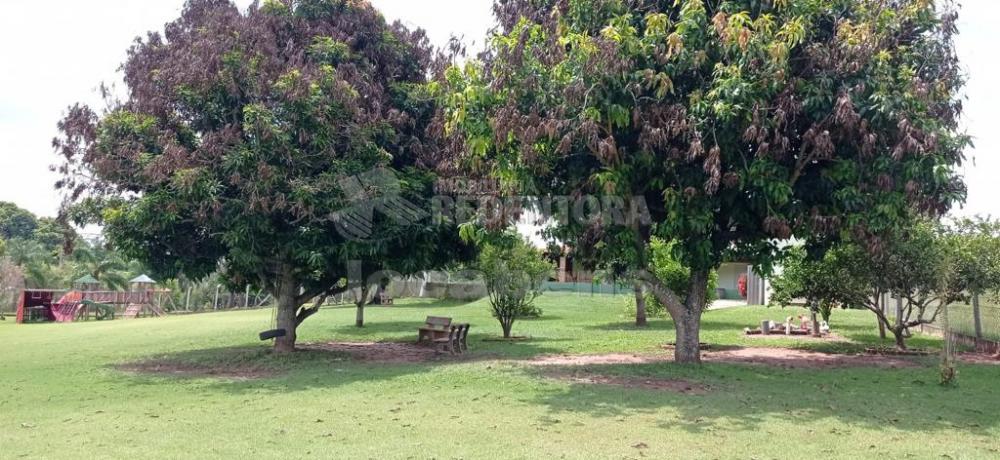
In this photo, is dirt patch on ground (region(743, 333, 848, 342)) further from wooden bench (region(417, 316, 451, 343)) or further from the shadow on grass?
wooden bench (region(417, 316, 451, 343))

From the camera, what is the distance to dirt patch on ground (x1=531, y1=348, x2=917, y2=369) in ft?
43.8

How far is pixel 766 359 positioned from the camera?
14125 millimetres

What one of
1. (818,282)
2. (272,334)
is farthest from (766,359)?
(272,334)

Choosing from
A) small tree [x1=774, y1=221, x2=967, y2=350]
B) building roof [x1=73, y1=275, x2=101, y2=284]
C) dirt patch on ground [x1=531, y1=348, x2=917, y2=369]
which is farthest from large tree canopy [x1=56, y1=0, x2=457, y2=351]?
building roof [x1=73, y1=275, x2=101, y2=284]

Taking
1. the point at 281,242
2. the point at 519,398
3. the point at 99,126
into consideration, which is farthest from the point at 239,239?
the point at 519,398

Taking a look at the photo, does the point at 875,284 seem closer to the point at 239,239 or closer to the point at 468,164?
the point at 468,164

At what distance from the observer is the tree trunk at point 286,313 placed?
16.0m

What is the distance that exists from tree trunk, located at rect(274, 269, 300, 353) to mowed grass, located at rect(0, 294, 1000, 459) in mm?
619

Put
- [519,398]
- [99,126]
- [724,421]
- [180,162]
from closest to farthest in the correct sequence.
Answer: [724,421]
[519,398]
[180,162]
[99,126]

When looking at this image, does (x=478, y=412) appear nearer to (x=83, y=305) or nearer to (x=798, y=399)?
(x=798, y=399)

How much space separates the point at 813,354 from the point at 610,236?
21.2 ft

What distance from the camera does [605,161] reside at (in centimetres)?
1027

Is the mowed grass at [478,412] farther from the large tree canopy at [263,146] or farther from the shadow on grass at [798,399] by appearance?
the large tree canopy at [263,146]

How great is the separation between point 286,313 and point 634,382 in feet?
28.4
